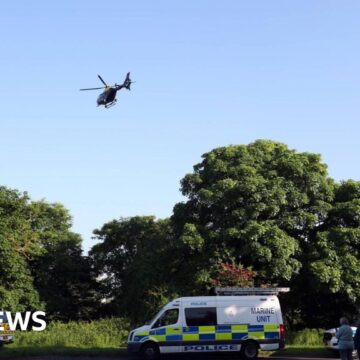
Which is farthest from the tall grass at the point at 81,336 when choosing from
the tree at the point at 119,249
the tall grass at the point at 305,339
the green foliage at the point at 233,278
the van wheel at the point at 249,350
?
the tree at the point at 119,249

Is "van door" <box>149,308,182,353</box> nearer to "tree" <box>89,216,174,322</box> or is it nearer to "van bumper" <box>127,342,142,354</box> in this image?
"van bumper" <box>127,342,142,354</box>

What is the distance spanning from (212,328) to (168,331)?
1.79 metres

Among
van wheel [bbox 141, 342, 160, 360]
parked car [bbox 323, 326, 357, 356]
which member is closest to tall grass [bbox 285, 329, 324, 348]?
parked car [bbox 323, 326, 357, 356]

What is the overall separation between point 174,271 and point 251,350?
13.4 meters

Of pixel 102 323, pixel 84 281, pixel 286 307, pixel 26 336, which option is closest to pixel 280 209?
pixel 286 307

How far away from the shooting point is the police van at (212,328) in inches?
909

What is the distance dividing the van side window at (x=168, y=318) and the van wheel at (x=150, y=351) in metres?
0.78

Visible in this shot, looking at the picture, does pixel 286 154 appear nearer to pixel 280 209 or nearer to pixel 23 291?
pixel 280 209

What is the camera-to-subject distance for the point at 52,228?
5259 cm

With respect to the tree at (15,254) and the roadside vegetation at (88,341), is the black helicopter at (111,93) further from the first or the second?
the tree at (15,254)

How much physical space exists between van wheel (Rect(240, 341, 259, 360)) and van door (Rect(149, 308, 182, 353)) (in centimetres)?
265

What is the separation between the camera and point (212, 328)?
918 inches

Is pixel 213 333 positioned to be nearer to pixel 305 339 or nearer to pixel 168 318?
pixel 168 318

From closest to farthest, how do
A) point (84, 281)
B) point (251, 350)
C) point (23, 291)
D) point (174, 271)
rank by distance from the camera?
point (251, 350)
point (174, 271)
point (23, 291)
point (84, 281)
